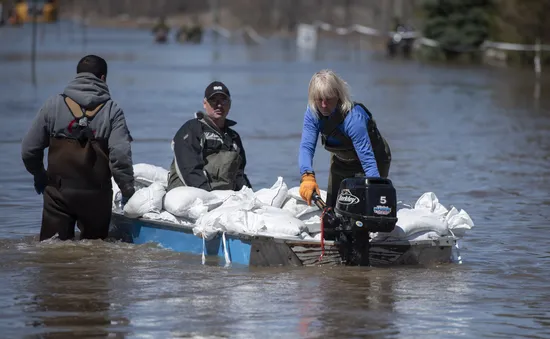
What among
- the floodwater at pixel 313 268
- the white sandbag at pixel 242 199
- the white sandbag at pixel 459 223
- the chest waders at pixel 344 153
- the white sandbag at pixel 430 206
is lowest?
the floodwater at pixel 313 268

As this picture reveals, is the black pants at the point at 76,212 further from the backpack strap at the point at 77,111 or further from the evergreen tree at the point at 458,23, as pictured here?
the evergreen tree at the point at 458,23

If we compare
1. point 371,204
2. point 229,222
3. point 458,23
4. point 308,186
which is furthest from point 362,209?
point 458,23

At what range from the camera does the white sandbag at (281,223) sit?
33.4 ft

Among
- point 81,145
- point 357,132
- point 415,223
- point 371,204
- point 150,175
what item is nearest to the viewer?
point 371,204

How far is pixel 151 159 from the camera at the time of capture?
1855cm

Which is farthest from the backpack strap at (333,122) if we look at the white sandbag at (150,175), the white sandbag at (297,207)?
the white sandbag at (150,175)

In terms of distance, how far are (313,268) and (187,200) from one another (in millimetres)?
1203

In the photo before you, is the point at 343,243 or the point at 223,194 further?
the point at 223,194

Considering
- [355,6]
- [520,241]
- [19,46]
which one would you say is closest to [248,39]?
[19,46]

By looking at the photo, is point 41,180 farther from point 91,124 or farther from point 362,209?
point 362,209

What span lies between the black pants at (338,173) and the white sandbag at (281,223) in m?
0.46

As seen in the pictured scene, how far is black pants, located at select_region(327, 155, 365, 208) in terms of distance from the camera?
34.5 feet

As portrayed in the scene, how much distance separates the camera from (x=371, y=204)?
383 inches

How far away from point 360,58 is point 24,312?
4597cm
